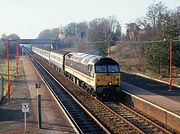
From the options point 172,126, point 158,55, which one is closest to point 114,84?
point 172,126

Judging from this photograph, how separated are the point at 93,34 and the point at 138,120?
60795mm

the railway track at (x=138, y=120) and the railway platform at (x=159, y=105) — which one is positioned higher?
the railway platform at (x=159, y=105)

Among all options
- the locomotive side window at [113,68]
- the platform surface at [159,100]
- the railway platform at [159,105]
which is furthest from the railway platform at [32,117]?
the platform surface at [159,100]

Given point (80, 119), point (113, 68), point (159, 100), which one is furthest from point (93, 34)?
point (80, 119)

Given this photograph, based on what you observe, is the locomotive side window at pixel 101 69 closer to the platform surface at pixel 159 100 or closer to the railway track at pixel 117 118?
the railway track at pixel 117 118

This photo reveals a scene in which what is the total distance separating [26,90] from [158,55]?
1414 centimetres

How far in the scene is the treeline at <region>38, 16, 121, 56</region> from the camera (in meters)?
65.0

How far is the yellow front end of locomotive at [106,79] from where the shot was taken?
1040 inches

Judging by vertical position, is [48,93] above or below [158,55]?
below

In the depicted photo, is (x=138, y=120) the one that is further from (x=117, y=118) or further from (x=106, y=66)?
(x=106, y=66)

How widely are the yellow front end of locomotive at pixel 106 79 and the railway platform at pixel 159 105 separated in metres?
1.24

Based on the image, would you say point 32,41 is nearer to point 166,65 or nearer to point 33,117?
point 166,65

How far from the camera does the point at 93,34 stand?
263 feet

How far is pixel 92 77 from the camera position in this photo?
27234 millimetres
